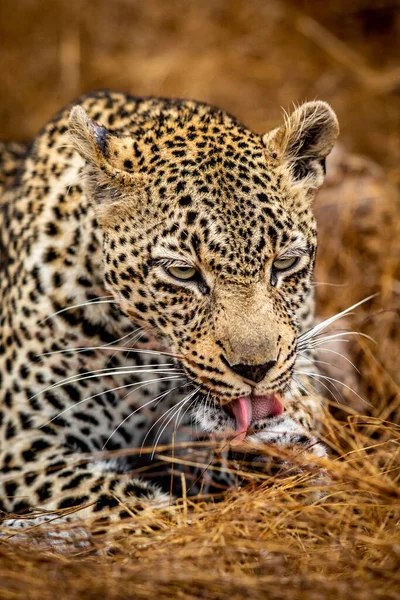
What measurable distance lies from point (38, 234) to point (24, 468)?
4.72ft

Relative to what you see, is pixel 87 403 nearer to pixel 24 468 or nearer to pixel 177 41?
pixel 24 468

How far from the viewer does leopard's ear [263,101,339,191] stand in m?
5.13

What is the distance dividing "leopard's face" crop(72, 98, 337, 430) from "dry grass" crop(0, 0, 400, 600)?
66cm

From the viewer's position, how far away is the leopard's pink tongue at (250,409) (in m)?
4.81

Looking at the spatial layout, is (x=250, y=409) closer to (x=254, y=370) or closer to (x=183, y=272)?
(x=254, y=370)

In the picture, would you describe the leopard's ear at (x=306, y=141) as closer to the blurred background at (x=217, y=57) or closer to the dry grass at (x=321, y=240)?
the dry grass at (x=321, y=240)

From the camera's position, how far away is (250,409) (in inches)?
191

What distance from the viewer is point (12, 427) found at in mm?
5633

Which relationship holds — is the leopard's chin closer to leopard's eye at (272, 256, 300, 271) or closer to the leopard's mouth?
the leopard's mouth

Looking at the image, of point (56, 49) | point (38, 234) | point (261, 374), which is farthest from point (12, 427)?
point (56, 49)

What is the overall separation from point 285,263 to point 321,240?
3478 mm

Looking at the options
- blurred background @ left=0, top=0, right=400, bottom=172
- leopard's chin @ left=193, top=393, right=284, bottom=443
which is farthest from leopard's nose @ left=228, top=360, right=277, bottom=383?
blurred background @ left=0, top=0, right=400, bottom=172

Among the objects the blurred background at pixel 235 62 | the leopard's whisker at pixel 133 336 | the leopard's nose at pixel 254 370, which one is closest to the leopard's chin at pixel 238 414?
the leopard's nose at pixel 254 370

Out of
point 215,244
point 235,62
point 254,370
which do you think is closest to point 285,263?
point 215,244
